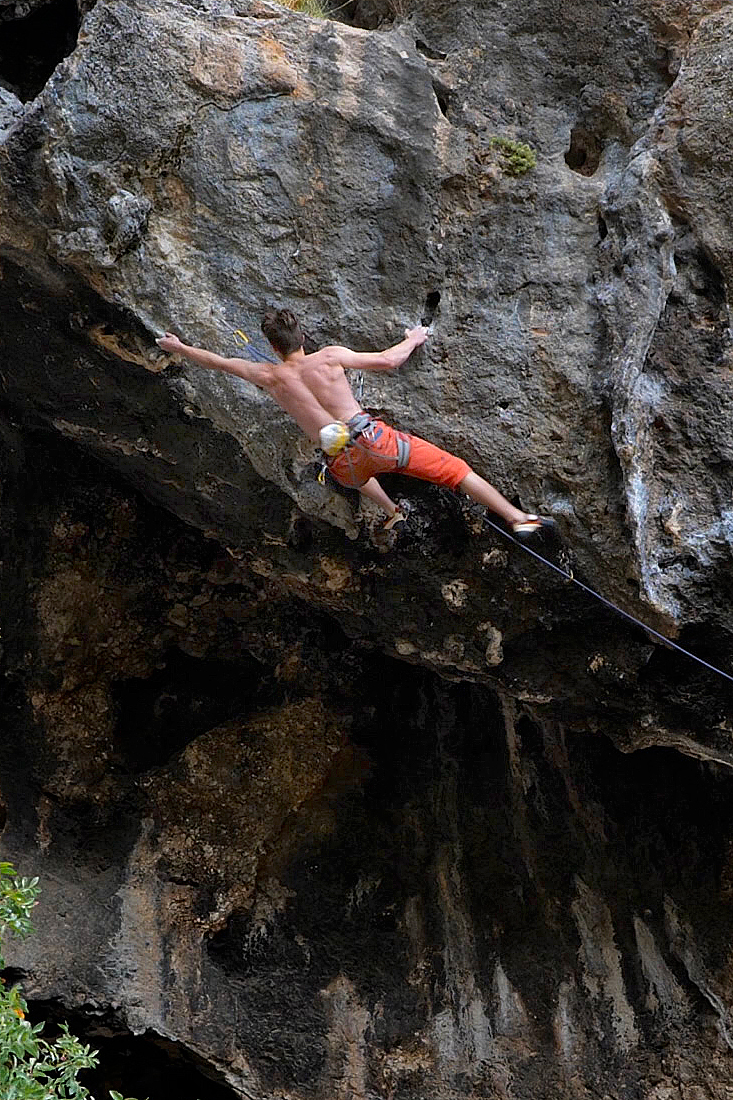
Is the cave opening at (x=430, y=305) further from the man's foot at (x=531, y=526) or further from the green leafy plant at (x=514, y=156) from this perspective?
the man's foot at (x=531, y=526)

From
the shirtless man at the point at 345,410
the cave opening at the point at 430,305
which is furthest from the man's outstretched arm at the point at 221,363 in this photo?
the cave opening at the point at 430,305

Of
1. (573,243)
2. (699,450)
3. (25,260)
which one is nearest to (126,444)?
(25,260)

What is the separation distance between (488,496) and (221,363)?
99cm

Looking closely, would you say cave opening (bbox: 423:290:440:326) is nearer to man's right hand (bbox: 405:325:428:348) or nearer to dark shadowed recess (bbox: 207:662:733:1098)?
man's right hand (bbox: 405:325:428:348)

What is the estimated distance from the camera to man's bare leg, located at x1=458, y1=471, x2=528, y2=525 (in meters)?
3.50

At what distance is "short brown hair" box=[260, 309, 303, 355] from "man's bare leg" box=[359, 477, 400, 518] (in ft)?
1.71

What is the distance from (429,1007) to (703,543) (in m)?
2.87

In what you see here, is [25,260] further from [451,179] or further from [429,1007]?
[429,1007]

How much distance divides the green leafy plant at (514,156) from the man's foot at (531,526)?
1305mm

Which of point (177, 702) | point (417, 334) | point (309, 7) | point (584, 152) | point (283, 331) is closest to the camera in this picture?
point (283, 331)

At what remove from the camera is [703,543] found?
350 cm

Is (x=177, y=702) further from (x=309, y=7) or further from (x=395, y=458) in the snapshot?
(x=309, y=7)

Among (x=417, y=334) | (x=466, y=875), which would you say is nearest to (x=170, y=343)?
(x=417, y=334)

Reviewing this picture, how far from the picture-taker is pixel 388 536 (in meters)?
3.84
